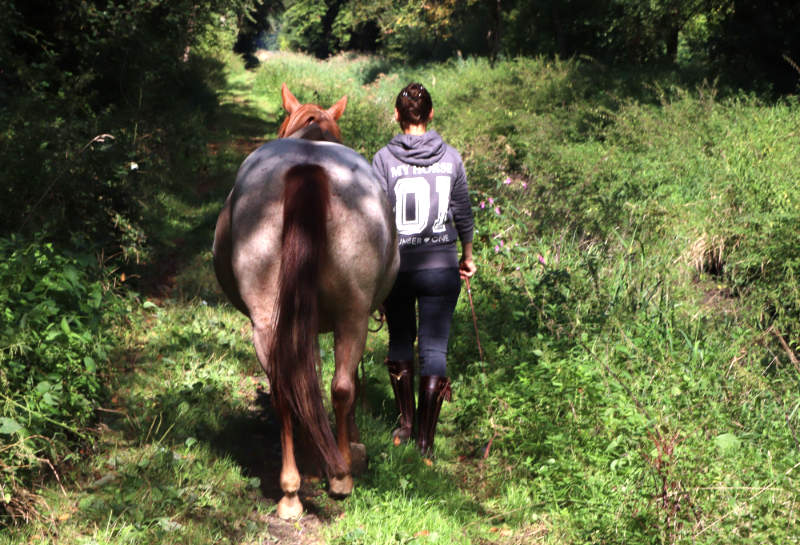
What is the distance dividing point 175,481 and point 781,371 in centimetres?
425

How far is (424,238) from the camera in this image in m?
4.14

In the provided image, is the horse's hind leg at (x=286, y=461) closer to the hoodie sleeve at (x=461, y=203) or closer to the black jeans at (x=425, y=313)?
the black jeans at (x=425, y=313)

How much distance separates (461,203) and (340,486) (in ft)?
6.44

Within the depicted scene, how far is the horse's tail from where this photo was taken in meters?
3.12

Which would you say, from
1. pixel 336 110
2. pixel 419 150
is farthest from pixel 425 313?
pixel 336 110

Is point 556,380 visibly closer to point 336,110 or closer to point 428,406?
point 428,406

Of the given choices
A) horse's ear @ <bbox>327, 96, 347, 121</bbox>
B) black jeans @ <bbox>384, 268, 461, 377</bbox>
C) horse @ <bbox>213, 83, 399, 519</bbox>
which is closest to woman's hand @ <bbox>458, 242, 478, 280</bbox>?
black jeans @ <bbox>384, 268, 461, 377</bbox>

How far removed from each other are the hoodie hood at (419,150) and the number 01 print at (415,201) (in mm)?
115

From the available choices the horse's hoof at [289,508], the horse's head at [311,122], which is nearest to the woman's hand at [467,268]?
the horse's head at [311,122]

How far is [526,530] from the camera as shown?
11.4 feet

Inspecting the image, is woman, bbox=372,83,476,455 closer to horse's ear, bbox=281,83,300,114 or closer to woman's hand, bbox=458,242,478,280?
woman's hand, bbox=458,242,478,280

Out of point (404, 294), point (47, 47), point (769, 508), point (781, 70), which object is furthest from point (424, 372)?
point (781, 70)

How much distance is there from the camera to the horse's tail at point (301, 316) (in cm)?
312

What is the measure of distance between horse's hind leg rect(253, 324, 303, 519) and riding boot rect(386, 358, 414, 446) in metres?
1.03
